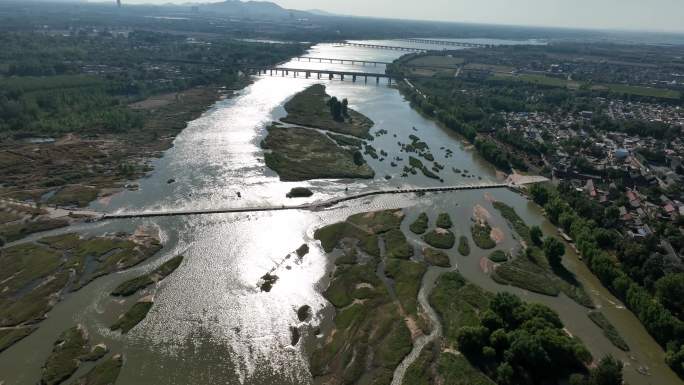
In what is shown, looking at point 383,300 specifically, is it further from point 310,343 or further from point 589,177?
point 589,177

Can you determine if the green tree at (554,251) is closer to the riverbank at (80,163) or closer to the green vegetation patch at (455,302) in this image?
the green vegetation patch at (455,302)

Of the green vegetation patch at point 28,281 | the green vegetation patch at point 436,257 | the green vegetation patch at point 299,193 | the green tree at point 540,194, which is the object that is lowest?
the green vegetation patch at point 28,281

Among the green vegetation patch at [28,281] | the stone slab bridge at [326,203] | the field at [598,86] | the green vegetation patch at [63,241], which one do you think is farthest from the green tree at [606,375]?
the field at [598,86]

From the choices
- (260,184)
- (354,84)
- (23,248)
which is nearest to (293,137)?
(260,184)

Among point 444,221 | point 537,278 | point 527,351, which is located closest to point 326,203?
point 444,221

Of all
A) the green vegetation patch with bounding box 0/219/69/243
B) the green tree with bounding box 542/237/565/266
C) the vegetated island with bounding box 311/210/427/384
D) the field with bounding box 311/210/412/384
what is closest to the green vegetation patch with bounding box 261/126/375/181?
the vegetated island with bounding box 311/210/427/384

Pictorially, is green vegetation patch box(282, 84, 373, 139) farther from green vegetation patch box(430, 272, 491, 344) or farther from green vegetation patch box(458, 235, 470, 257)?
green vegetation patch box(430, 272, 491, 344)

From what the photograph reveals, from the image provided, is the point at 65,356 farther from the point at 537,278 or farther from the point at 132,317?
the point at 537,278
